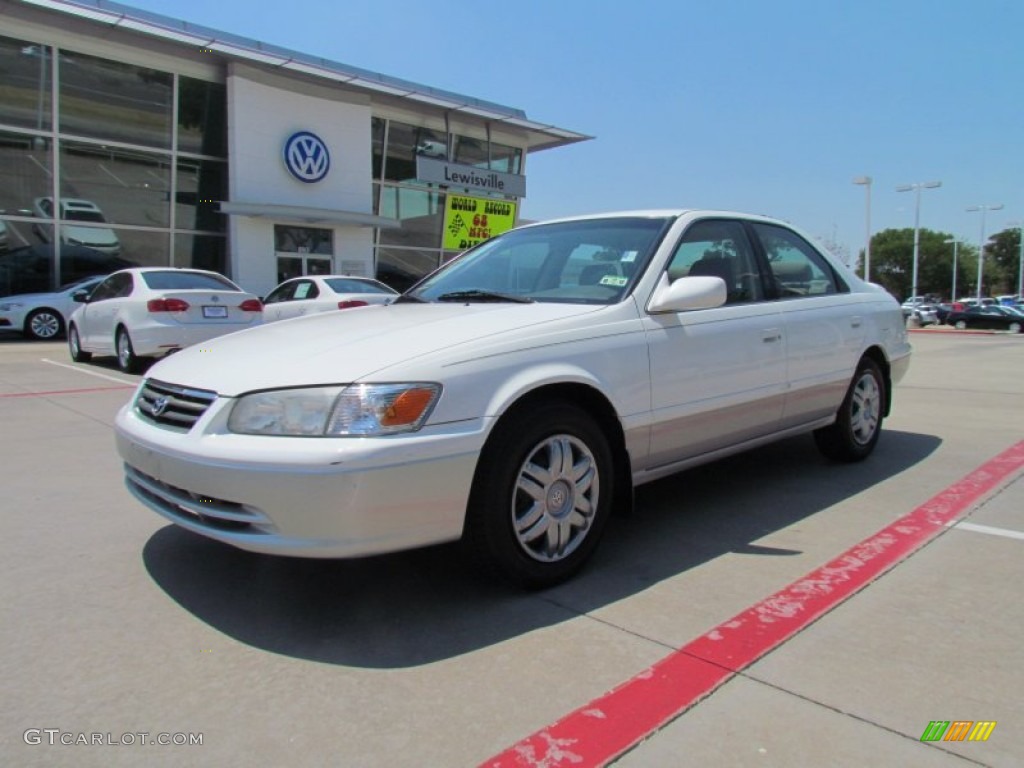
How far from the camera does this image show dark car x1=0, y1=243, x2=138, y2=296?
17.2 metres

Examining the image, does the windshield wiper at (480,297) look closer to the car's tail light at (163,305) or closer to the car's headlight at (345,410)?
the car's headlight at (345,410)

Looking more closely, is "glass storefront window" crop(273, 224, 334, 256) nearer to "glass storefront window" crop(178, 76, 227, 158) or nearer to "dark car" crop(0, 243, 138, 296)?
"glass storefront window" crop(178, 76, 227, 158)

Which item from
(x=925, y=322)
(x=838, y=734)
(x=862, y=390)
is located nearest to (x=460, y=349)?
(x=838, y=734)

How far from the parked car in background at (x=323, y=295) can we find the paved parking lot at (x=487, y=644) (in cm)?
700

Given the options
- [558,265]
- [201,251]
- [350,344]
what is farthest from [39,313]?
[350,344]

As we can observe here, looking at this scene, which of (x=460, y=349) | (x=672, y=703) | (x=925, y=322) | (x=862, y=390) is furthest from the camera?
(x=925, y=322)

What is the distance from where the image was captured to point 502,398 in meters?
2.77

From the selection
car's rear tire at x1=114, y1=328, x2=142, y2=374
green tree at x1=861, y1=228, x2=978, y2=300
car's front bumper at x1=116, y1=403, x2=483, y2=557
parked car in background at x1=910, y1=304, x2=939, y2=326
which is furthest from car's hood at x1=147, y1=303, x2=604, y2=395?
green tree at x1=861, y1=228, x2=978, y2=300

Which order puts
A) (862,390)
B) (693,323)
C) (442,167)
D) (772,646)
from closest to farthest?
(772,646) → (693,323) → (862,390) → (442,167)

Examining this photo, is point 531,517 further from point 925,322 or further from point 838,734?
point 925,322

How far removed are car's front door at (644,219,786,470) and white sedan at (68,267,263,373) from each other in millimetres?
6913

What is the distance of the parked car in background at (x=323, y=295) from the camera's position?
1112 cm

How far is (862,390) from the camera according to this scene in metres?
5.02

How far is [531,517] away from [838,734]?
4.14 feet
